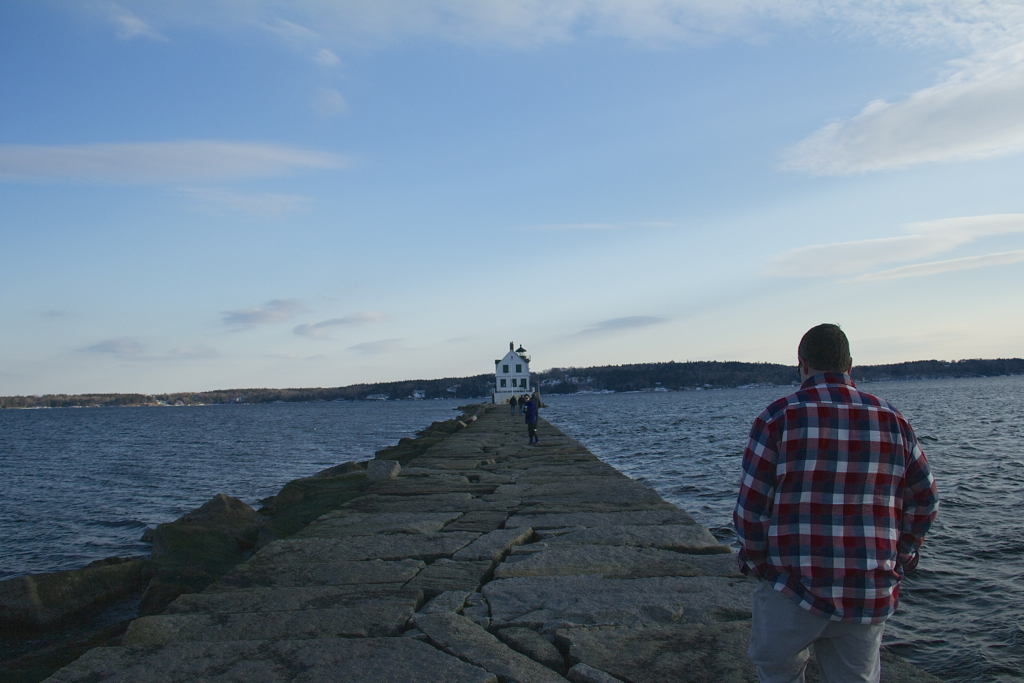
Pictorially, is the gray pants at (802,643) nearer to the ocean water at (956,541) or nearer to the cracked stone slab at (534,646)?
the cracked stone slab at (534,646)

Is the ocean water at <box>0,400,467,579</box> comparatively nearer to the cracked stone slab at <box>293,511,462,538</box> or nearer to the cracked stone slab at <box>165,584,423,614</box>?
the cracked stone slab at <box>293,511,462,538</box>

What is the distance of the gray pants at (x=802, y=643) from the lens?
2.38 m

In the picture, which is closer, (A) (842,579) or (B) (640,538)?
(A) (842,579)

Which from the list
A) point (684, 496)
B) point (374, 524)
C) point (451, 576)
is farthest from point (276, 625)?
point (684, 496)

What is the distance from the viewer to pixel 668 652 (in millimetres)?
3480

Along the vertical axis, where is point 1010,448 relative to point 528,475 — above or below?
below

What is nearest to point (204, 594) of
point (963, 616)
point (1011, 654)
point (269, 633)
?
point (269, 633)

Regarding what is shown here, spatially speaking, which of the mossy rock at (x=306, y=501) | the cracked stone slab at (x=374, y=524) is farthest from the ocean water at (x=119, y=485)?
the cracked stone slab at (x=374, y=524)

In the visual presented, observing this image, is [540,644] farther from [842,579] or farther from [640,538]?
[640,538]

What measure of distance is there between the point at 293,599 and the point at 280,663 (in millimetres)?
1115

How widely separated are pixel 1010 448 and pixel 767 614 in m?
25.8

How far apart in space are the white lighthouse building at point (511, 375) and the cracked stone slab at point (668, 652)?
6007cm

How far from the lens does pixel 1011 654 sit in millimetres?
6125

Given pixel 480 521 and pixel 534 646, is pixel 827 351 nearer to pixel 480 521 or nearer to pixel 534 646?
pixel 534 646
